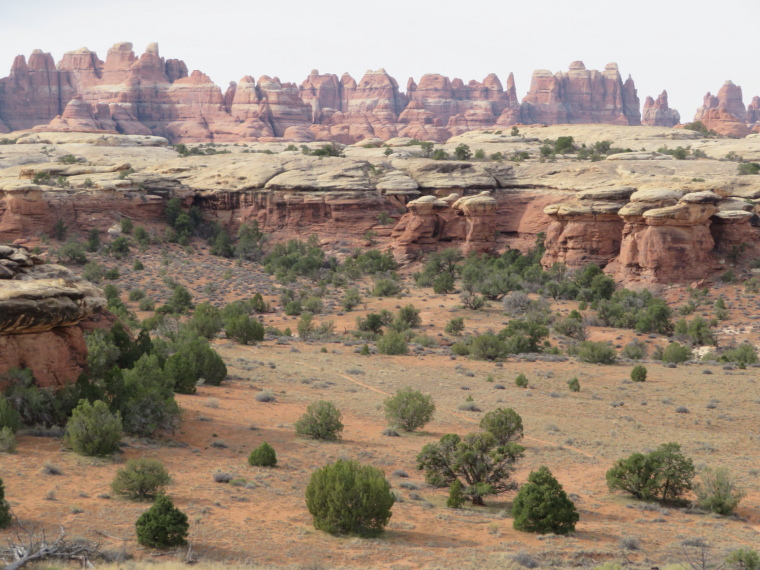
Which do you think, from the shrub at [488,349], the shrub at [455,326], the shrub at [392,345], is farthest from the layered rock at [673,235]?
the shrub at [392,345]

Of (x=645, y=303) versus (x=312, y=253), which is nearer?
(x=645, y=303)

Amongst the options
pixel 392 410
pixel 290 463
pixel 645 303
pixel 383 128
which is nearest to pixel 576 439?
pixel 392 410

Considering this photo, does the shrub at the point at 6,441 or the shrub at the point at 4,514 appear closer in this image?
the shrub at the point at 4,514

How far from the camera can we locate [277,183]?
55.7m

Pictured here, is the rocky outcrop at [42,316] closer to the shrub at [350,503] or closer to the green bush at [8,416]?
the green bush at [8,416]

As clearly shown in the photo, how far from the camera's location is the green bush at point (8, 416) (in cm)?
1447

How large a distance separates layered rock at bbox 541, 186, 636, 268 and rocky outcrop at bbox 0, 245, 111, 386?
3421 cm

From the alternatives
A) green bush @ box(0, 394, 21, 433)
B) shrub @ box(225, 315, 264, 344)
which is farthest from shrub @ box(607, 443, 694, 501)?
shrub @ box(225, 315, 264, 344)

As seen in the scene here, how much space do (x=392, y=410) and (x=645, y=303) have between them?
23.9m

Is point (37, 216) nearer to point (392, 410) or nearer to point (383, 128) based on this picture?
point (392, 410)

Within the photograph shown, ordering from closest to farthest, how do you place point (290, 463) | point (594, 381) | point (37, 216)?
point (290, 463)
point (594, 381)
point (37, 216)

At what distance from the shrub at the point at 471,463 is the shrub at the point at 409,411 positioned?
3455mm

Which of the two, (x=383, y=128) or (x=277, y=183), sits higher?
(x=383, y=128)

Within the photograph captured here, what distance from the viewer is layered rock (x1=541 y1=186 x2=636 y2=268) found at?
4638 centimetres
